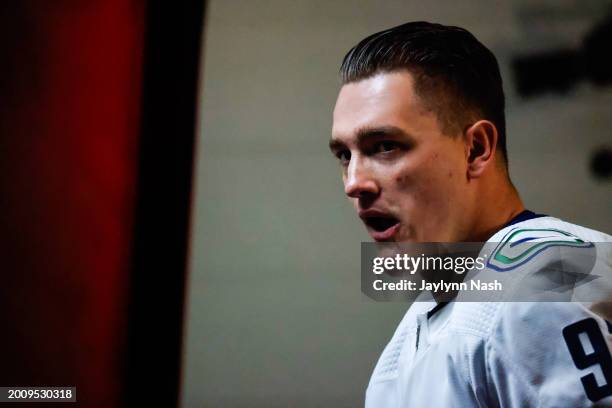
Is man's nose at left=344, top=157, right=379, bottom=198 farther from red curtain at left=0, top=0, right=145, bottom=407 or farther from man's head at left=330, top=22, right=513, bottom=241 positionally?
red curtain at left=0, top=0, right=145, bottom=407

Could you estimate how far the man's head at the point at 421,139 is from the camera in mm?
874

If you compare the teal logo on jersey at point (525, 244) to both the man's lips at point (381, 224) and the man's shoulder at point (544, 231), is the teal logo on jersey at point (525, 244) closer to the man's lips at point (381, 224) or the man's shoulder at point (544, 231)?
the man's shoulder at point (544, 231)

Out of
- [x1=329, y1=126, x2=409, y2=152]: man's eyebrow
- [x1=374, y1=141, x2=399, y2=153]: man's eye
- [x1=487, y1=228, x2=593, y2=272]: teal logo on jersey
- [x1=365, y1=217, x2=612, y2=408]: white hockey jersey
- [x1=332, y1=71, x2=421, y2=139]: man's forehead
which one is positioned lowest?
[x1=365, y1=217, x2=612, y2=408]: white hockey jersey

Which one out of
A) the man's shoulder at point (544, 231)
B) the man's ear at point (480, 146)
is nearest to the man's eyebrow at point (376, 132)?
the man's ear at point (480, 146)

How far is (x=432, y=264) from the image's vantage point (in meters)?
0.91

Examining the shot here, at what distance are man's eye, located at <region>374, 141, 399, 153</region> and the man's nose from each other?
0.11 feet

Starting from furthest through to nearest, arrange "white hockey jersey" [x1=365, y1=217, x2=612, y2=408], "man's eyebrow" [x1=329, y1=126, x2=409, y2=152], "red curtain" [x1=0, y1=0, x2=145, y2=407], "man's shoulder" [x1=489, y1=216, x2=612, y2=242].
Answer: "red curtain" [x1=0, y1=0, x2=145, y2=407] → "man's eyebrow" [x1=329, y1=126, x2=409, y2=152] → "man's shoulder" [x1=489, y1=216, x2=612, y2=242] → "white hockey jersey" [x1=365, y1=217, x2=612, y2=408]

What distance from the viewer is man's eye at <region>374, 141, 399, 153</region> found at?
878mm

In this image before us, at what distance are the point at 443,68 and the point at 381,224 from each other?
0.28 metres

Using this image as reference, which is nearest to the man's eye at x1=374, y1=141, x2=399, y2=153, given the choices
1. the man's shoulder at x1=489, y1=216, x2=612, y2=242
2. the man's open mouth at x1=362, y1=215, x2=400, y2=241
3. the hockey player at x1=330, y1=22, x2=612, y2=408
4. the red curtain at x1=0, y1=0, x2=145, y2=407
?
the hockey player at x1=330, y1=22, x2=612, y2=408

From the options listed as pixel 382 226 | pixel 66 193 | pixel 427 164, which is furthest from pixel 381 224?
pixel 66 193

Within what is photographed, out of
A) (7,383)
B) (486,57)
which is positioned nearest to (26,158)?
(7,383)

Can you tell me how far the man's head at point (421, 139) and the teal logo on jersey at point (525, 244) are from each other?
0.37ft

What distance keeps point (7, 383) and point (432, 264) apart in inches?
34.1
